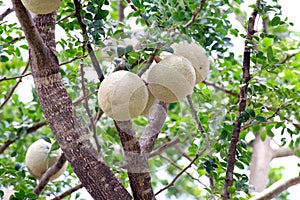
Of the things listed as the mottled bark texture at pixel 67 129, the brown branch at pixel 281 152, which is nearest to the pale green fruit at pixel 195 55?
the mottled bark texture at pixel 67 129

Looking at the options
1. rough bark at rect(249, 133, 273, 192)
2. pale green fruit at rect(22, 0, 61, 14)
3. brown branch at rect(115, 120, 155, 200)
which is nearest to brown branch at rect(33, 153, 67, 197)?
brown branch at rect(115, 120, 155, 200)

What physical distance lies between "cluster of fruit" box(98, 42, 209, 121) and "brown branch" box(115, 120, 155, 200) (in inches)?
2.9

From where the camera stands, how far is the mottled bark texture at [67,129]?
111cm

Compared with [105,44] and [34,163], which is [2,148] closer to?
[34,163]

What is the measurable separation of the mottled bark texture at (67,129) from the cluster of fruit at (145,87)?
105mm

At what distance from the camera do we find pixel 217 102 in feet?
4.77

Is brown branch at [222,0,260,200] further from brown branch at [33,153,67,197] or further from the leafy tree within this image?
brown branch at [33,153,67,197]

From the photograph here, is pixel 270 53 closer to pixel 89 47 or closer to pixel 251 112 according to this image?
pixel 251 112

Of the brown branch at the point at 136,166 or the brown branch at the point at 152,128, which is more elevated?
the brown branch at the point at 152,128

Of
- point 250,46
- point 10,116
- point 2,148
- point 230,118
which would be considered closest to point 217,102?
point 230,118

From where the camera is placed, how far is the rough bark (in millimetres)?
2377

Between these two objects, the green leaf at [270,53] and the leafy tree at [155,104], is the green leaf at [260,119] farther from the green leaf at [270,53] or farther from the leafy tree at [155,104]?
the green leaf at [270,53]

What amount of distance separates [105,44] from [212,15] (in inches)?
11.5

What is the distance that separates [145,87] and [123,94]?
1.9 inches
